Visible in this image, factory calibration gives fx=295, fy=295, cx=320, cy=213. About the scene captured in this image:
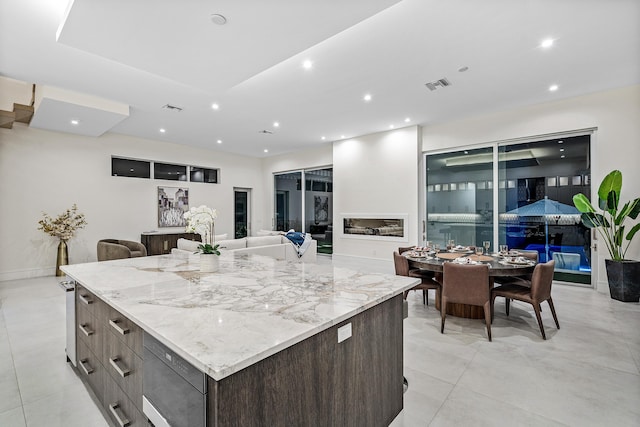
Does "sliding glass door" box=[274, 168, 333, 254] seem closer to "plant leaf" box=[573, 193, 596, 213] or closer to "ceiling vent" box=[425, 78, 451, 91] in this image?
"ceiling vent" box=[425, 78, 451, 91]

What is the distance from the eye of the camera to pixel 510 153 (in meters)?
5.73

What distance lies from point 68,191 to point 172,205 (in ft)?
7.18

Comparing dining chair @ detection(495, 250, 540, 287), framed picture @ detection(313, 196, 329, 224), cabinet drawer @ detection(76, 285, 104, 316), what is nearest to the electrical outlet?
cabinet drawer @ detection(76, 285, 104, 316)

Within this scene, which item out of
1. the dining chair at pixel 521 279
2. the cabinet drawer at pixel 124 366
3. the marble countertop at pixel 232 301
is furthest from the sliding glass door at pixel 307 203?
the cabinet drawer at pixel 124 366

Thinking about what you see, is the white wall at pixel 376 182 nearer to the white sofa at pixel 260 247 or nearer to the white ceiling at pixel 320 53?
the white ceiling at pixel 320 53

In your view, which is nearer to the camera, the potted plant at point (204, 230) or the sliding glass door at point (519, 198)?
the potted plant at point (204, 230)

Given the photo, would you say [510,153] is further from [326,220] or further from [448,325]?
[326,220]

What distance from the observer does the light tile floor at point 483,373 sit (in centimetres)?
190

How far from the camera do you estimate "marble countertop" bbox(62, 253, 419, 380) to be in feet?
3.31

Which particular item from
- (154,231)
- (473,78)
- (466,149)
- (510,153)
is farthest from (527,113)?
(154,231)

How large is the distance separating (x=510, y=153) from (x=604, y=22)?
2936 mm

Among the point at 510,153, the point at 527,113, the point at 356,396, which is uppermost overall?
the point at 527,113

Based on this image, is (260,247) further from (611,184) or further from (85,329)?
(611,184)

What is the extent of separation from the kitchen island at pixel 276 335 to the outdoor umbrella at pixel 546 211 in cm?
496
